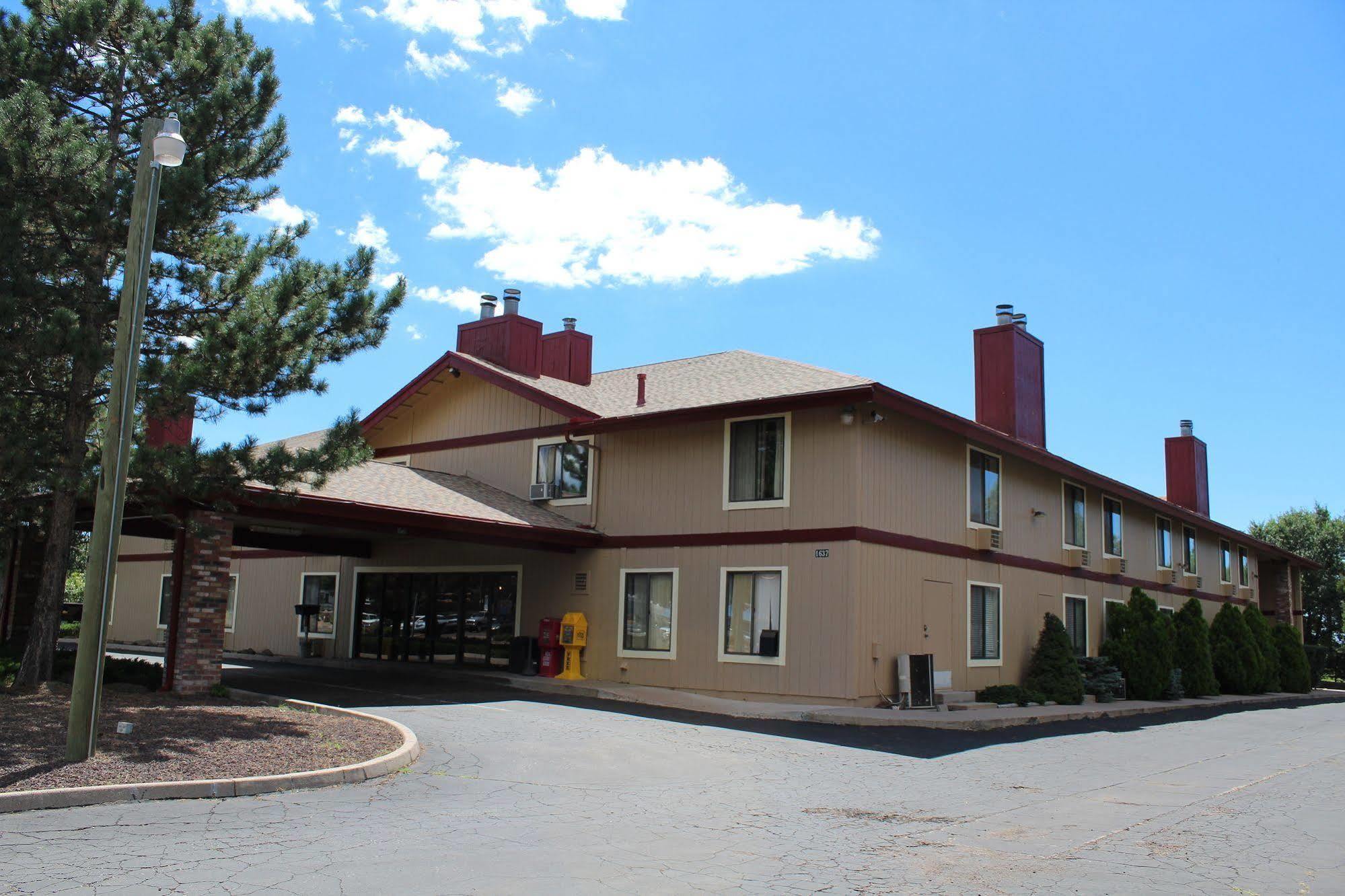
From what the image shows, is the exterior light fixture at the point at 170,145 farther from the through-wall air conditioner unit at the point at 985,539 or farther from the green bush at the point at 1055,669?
the green bush at the point at 1055,669

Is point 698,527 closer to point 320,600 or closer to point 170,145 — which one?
point 320,600

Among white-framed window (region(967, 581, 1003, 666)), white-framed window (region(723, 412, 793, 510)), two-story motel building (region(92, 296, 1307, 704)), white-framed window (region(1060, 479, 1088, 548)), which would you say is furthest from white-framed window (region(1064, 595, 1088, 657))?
white-framed window (region(723, 412, 793, 510))

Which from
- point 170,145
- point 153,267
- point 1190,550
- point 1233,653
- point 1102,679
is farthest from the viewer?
point 1190,550

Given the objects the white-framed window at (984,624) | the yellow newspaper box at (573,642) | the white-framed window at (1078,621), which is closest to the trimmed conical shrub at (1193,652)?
the white-framed window at (1078,621)

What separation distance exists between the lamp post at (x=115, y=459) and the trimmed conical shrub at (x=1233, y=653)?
86.6 feet

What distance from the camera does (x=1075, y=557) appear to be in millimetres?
23953

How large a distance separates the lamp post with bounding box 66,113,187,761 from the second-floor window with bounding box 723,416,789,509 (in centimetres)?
1083

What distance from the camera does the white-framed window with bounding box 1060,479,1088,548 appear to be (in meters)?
24.2

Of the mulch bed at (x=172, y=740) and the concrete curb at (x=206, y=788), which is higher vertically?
the mulch bed at (x=172, y=740)

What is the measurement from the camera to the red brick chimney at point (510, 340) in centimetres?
2377

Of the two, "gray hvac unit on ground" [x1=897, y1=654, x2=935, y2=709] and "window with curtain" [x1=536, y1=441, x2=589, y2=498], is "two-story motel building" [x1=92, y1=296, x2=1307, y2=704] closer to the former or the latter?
"window with curtain" [x1=536, y1=441, x2=589, y2=498]

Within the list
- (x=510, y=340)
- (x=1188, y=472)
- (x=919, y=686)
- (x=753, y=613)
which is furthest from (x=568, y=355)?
(x=1188, y=472)

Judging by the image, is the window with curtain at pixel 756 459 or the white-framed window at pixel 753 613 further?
the window with curtain at pixel 756 459

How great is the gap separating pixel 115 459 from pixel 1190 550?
30.9 m
